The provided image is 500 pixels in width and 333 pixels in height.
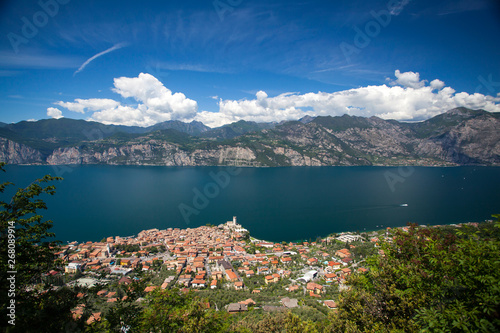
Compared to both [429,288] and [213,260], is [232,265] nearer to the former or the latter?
[213,260]

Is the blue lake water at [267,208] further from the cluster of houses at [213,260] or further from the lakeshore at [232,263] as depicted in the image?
the cluster of houses at [213,260]

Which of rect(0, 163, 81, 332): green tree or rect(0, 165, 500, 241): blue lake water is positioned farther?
rect(0, 165, 500, 241): blue lake water

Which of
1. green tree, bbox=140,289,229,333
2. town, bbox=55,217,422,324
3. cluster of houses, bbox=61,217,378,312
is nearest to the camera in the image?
green tree, bbox=140,289,229,333

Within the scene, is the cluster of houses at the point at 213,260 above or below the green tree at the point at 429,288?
below

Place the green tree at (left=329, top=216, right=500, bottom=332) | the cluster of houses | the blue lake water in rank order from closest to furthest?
the green tree at (left=329, top=216, right=500, bottom=332)
the cluster of houses
the blue lake water

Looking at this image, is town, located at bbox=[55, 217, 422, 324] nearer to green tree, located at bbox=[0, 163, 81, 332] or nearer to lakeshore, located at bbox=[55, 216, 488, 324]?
lakeshore, located at bbox=[55, 216, 488, 324]

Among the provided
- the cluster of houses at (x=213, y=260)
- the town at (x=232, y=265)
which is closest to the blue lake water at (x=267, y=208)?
the town at (x=232, y=265)

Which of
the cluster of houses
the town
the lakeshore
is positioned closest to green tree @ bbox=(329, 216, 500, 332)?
the town

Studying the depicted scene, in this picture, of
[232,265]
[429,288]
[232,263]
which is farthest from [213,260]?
[429,288]

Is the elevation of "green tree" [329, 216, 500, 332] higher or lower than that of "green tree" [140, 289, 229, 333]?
higher
